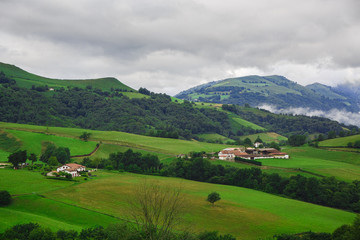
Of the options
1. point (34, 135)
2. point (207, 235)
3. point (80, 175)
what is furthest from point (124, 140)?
point (207, 235)

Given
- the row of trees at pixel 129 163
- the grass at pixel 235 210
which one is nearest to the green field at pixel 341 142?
the grass at pixel 235 210

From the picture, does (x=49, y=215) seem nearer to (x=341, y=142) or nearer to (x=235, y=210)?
(x=235, y=210)

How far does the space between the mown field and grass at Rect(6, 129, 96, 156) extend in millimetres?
39892

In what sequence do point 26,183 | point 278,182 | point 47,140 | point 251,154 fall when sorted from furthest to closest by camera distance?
1. point 47,140
2. point 251,154
3. point 278,182
4. point 26,183

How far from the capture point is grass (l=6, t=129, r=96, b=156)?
117 metres

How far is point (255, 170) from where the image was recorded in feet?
299

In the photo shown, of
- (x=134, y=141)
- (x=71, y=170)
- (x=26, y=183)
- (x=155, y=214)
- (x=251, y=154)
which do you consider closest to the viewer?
(x=155, y=214)

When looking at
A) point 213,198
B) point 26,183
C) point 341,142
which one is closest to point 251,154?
point 341,142

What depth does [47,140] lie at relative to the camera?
411ft

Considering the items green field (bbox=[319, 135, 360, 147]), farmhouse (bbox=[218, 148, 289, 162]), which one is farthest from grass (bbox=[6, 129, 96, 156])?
green field (bbox=[319, 135, 360, 147])

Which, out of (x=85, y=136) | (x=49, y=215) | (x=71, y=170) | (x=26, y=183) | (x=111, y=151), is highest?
(x=85, y=136)

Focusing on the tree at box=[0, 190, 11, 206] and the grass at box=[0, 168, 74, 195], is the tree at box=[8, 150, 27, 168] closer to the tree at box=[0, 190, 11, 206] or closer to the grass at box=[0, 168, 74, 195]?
the grass at box=[0, 168, 74, 195]

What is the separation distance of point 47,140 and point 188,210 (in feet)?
293

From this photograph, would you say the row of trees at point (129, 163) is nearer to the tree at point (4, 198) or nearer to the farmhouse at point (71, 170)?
the farmhouse at point (71, 170)
